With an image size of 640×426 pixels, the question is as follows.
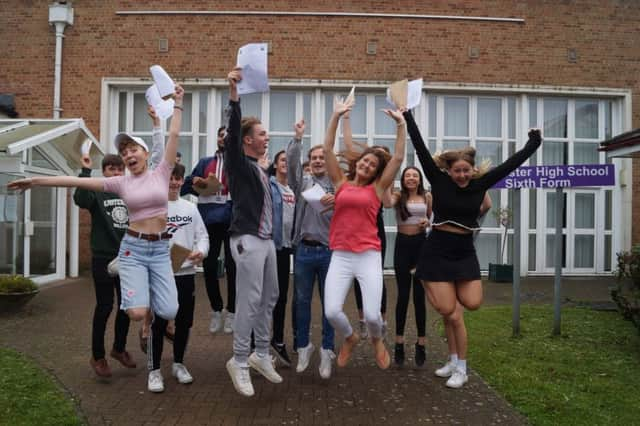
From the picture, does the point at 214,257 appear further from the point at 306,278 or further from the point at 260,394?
the point at 260,394

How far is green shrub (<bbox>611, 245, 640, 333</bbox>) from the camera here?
5.68 meters

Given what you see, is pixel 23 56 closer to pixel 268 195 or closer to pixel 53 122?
pixel 53 122

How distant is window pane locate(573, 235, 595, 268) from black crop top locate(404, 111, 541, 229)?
9892 millimetres

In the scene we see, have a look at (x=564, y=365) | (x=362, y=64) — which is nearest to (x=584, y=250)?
(x=362, y=64)

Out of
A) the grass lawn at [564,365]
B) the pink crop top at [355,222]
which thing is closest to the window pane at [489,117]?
the grass lawn at [564,365]

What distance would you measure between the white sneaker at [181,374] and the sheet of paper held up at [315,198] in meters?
1.77

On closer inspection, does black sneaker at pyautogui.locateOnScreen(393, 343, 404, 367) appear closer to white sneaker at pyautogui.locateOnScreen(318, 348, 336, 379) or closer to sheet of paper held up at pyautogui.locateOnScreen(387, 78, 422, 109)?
white sneaker at pyautogui.locateOnScreen(318, 348, 336, 379)

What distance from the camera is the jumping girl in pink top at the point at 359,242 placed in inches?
164

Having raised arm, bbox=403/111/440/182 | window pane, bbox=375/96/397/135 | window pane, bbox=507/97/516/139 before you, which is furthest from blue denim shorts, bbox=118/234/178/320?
window pane, bbox=507/97/516/139

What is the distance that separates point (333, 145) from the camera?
447 cm

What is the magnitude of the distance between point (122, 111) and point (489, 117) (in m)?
8.83

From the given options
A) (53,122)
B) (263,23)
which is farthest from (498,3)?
(53,122)

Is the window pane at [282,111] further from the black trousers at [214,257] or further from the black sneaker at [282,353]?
the black sneaker at [282,353]

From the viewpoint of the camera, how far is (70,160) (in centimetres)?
1043
